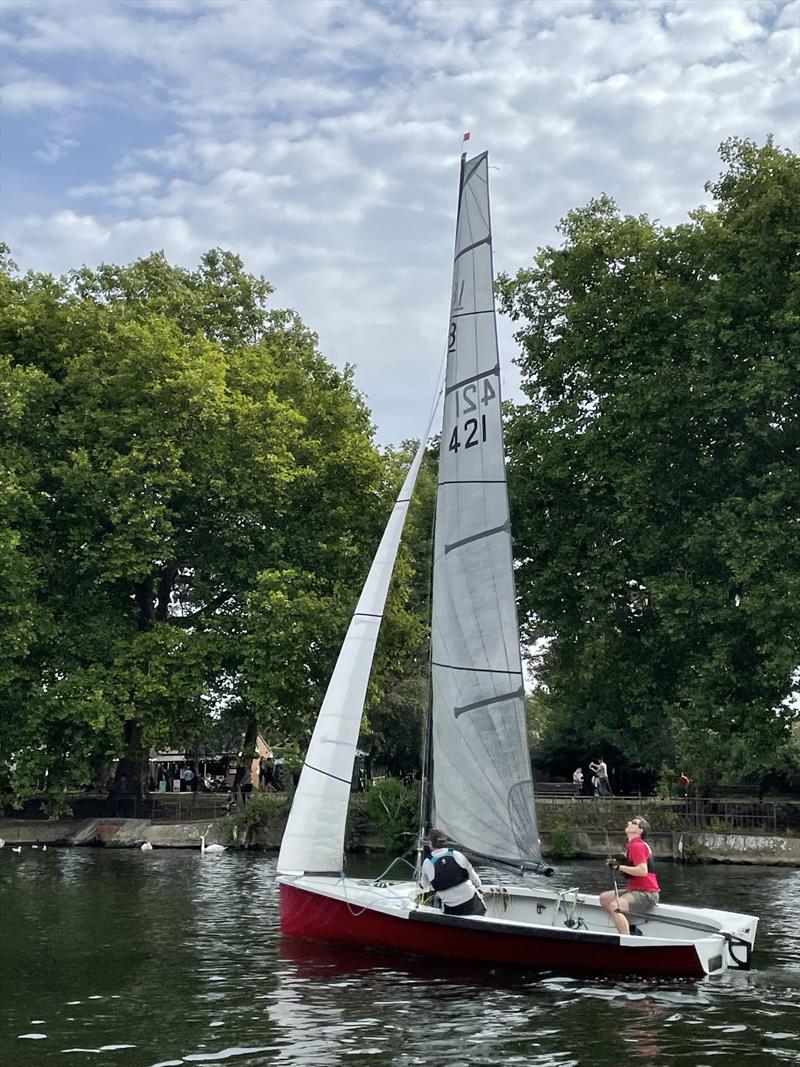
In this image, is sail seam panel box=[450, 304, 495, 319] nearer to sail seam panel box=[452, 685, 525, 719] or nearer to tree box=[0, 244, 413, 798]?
sail seam panel box=[452, 685, 525, 719]

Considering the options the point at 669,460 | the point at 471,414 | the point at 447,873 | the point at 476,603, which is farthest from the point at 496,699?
the point at 669,460

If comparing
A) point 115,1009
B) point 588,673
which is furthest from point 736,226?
point 115,1009

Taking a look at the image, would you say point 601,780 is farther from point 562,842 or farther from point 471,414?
point 471,414

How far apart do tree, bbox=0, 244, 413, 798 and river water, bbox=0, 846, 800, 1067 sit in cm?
1718

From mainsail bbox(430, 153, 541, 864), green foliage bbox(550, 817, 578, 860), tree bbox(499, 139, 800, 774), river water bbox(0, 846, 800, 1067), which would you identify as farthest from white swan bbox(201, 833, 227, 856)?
mainsail bbox(430, 153, 541, 864)

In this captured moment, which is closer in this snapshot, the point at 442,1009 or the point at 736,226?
the point at 442,1009

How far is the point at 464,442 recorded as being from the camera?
20422 millimetres

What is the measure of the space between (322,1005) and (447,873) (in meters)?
2.90

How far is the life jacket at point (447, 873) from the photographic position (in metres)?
18.0

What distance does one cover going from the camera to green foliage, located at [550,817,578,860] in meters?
38.4

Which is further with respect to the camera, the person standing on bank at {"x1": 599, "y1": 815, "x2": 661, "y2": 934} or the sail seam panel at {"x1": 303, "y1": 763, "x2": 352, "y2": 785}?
the sail seam panel at {"x1": 303, "y1": 763, "x2": 352, "y2": 785}

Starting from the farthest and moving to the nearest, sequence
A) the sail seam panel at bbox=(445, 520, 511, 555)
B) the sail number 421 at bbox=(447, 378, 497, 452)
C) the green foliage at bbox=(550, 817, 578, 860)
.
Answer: the green foliage at bbox=(550, 817, 578, 860), the sail number 421 at bbox=(447, 378, 497, 452), the sail seam panel at bbox=(445, 520, 511, 555)

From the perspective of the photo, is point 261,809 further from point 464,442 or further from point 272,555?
point 464,442

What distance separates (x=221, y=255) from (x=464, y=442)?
3509cm
